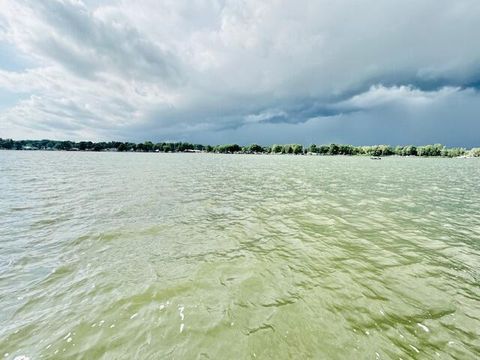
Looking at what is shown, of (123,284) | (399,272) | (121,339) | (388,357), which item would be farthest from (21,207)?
(399,272)

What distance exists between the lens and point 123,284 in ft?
23.5

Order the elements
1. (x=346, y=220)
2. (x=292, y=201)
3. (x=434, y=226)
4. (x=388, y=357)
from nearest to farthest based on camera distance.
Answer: (x=388, y=357) < (x=434, y=226) < (x=346, y=220) < (x=292, y=201)

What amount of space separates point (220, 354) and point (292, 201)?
1544cm

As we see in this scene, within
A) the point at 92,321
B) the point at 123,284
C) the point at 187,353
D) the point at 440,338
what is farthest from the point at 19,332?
the point at 440,338

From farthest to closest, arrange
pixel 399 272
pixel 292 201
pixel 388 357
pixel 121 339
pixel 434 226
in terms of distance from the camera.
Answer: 1. pixel 292 201
2. pixel 434 226
3. pixel 399 272
4. pixel 121 339
5. pixel 388 357

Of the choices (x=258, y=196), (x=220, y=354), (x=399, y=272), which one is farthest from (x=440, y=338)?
(x=258, y=196)

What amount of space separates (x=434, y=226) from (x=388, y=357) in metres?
11.9

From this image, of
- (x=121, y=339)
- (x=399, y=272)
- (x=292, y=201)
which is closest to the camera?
(x=121, y=339)

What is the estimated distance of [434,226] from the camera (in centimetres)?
1292

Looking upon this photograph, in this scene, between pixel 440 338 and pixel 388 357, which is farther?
pixel 440 338

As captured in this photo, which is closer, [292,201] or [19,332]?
[19,332]

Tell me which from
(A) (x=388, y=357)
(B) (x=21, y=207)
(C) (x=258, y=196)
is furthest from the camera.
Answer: (C) (x=258, y=196)

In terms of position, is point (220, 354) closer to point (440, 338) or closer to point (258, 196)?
point (440, 338)

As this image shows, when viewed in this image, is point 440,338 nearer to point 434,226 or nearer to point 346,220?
point 346,220
